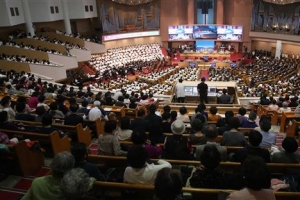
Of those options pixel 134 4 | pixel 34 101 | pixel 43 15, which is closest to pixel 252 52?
pixel 134 4

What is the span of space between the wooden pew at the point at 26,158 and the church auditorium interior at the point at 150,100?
0.06 ft

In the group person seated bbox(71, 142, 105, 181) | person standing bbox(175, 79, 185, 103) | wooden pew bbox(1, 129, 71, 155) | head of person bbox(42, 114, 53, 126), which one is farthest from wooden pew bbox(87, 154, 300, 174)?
person standing bbox(175, 79, 185, 103)

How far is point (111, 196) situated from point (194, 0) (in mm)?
29861

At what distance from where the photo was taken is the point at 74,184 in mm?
2521

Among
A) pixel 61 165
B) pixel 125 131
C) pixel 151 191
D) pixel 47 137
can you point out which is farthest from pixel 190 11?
pixel 61 165

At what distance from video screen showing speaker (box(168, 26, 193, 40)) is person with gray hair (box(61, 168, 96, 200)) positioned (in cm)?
2814

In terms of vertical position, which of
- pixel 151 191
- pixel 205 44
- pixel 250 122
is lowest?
pixel 205 44

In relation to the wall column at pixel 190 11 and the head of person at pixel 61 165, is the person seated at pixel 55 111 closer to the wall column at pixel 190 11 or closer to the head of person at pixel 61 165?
the head of person at pixel 61 165

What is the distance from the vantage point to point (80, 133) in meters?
5.53

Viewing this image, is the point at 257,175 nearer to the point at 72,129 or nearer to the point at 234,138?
the point at 234,138

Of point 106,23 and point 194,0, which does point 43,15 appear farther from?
point 194,0

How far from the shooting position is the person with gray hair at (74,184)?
2.50 metres

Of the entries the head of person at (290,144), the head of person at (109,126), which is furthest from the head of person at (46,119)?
the head of person at (290,144)

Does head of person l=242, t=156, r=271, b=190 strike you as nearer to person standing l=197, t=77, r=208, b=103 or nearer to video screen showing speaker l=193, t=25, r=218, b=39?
person standing l=197, t=77, r=208, b=103
